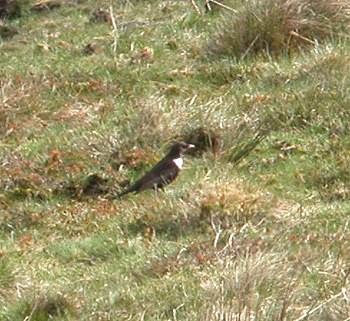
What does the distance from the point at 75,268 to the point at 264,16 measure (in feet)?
16.4

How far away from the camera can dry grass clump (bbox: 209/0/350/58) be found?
12789 mm

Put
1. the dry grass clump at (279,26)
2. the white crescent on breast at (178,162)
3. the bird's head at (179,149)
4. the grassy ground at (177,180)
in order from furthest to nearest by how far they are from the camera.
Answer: the dry grass clump at (279,26) → the bird's head at (179,149) → the white crescent on breast at (178,162) → the grassy ground at (177,180)

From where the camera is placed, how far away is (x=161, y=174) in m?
9.97

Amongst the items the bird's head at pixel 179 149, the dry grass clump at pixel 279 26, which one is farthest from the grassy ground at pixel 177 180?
the bird's head at pixel 179 149

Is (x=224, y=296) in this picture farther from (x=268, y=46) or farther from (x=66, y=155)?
(x=268, y=46)

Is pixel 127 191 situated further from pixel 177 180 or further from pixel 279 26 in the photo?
pixel 279 26

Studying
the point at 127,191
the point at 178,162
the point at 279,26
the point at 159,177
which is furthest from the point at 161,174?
the point at 279,26

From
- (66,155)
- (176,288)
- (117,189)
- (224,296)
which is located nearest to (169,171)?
(117,189)

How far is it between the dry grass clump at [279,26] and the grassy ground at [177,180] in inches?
3.3

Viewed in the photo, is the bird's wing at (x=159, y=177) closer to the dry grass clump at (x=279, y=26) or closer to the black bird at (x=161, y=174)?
the black bird at (x=161, y=174)

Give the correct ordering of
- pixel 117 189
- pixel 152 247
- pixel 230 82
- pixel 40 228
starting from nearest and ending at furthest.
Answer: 1. pixel 152 247
2. pixel 40 228
3. pixel 117 189
4. pixel 230 82

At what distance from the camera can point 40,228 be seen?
31.7ft

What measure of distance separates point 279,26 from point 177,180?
3232mm

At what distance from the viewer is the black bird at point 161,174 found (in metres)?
9.92
